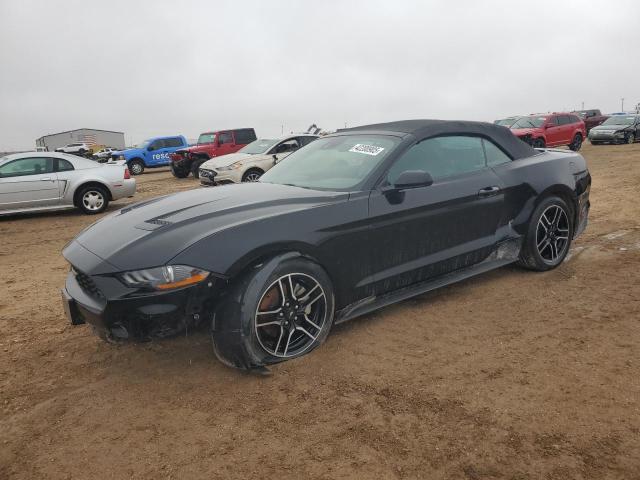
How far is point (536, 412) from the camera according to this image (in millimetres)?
2471

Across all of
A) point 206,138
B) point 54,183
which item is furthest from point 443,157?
point 206,138

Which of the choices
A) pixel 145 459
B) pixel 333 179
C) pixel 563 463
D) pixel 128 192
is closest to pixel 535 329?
pixel 563 463

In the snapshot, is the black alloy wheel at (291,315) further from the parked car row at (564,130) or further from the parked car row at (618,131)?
the parked car row at (618,131)

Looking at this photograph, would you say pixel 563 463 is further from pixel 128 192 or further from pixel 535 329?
pixel 128 192

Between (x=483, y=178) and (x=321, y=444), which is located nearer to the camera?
(x=321, y=444)

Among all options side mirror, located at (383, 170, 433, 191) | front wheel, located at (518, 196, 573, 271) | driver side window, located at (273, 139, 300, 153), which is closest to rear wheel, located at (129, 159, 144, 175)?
driver side window, located at (273, 139, 300, 153)

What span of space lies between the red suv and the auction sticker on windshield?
1494 centimetres

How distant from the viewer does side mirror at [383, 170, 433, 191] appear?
335 cm

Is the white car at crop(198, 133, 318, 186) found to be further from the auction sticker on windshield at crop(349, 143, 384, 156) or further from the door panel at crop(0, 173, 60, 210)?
the auction sticker on windshield at crop(349, 143, 384, 156)

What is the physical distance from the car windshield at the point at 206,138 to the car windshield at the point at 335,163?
15365 mm

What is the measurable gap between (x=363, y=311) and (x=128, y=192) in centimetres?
887

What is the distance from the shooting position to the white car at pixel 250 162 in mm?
12133

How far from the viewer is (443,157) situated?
390 centimetres

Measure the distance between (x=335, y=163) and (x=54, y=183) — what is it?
8.25 m
